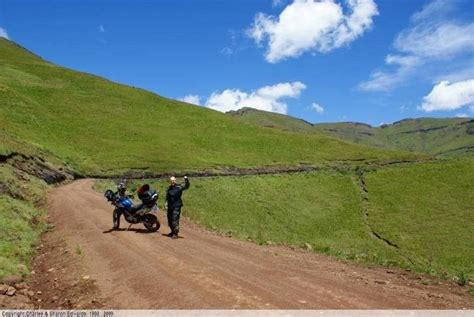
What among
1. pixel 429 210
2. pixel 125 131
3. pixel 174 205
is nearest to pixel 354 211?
pixel 429 210

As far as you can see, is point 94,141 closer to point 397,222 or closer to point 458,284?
point 397,222

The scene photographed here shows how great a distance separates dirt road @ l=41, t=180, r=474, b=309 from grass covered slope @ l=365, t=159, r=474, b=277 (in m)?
31.3

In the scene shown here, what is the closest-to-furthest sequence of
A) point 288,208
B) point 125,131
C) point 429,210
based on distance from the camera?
point 288,208 → point 429,210 → point 125,131

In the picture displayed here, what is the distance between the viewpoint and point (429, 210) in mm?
70562

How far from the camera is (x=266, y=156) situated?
91562 mm

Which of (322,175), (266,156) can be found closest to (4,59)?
(266,156)

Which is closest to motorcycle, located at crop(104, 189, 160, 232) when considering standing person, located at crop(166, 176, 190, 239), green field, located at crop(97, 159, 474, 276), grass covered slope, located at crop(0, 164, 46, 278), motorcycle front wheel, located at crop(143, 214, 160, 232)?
motorcycle front wheel, located at crop(143, 214, 160, 232)

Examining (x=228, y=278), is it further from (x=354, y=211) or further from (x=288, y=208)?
(x=354, y=211)

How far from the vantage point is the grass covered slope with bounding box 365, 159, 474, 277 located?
2155 inches

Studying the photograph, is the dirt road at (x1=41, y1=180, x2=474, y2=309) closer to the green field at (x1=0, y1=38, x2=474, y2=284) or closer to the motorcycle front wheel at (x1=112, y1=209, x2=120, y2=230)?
the motorcycle front wheel at (x1=112, y1=209, x2=120, y2=230)

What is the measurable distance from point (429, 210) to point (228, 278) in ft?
203

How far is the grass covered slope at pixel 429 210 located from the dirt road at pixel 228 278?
103 feet

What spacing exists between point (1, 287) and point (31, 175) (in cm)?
3552

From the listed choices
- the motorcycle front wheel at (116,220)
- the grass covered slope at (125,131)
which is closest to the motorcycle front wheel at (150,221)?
the motorcycle front wheel at (116,220)
